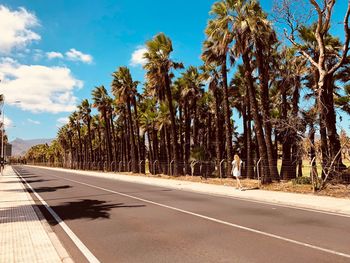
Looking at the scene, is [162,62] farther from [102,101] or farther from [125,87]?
[102,101]

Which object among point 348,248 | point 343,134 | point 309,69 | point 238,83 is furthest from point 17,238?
point 238,83

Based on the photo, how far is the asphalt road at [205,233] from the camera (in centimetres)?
632

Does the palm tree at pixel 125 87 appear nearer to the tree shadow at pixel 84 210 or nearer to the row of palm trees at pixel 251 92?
the row of palm trees at pixel 251 92

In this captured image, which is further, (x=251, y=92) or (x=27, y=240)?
(x=251, y=92)

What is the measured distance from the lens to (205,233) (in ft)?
26.7

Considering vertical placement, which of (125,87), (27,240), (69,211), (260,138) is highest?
(125,87)

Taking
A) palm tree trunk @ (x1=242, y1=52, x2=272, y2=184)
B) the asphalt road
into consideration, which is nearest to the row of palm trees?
palm tree trunk @ (x1=242, y1=52, x2=272, y2=184)

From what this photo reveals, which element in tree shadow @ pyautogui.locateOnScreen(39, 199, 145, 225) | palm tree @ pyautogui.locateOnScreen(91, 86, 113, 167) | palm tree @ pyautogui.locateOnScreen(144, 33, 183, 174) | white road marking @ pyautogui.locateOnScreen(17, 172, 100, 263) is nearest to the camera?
white road marking @ pyautogui.locateOnScreen(17, 172, 100, 263)

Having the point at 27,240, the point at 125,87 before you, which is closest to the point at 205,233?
the point at 27,240

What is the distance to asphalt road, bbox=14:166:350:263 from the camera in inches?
249

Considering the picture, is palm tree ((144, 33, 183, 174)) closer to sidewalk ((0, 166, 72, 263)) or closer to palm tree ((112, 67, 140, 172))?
palm tree ((112, 67, 140, 172))

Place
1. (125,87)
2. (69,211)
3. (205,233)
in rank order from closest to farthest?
(205,233) → (69,211) → (125,87)

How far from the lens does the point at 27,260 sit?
593cm

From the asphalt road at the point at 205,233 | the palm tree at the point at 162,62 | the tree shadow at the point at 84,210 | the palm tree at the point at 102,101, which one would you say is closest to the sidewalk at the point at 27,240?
the asphalt road at the point at 205,233
